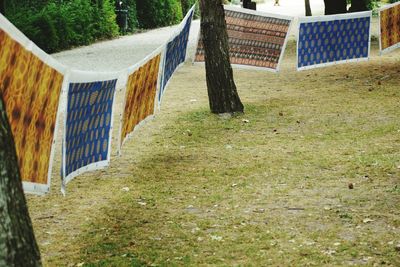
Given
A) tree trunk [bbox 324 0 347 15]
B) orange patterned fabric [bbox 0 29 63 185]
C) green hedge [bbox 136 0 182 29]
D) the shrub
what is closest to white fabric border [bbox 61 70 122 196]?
orange patterned fabric [bbox 0 29 63 185]

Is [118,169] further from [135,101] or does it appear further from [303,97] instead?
[303,97]

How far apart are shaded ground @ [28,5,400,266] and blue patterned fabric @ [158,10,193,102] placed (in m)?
0.87

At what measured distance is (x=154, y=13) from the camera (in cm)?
3756

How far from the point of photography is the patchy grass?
648 centimetres

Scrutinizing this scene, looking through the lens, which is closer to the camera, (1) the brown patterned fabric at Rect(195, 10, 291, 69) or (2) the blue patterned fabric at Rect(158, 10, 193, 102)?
(2) the blue patterned fabric at Rect(158, 10, 193, 102)

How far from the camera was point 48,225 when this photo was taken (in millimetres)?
7465

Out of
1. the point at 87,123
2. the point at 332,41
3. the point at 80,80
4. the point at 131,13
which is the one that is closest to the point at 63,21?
the point at 131,13

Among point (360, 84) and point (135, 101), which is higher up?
point (135, 101)

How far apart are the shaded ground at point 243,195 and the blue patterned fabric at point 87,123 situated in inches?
23.1

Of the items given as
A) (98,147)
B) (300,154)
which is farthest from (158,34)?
(98,147)

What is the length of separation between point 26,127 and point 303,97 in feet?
31.5

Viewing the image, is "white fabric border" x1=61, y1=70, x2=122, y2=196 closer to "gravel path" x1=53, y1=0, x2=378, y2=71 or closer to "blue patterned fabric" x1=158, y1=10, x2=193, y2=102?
"blue patterned fabric" x1=158, y1=10, x2=193, y2=102

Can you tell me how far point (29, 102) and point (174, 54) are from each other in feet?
19.6

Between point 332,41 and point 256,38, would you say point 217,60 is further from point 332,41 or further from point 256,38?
point 332,41
